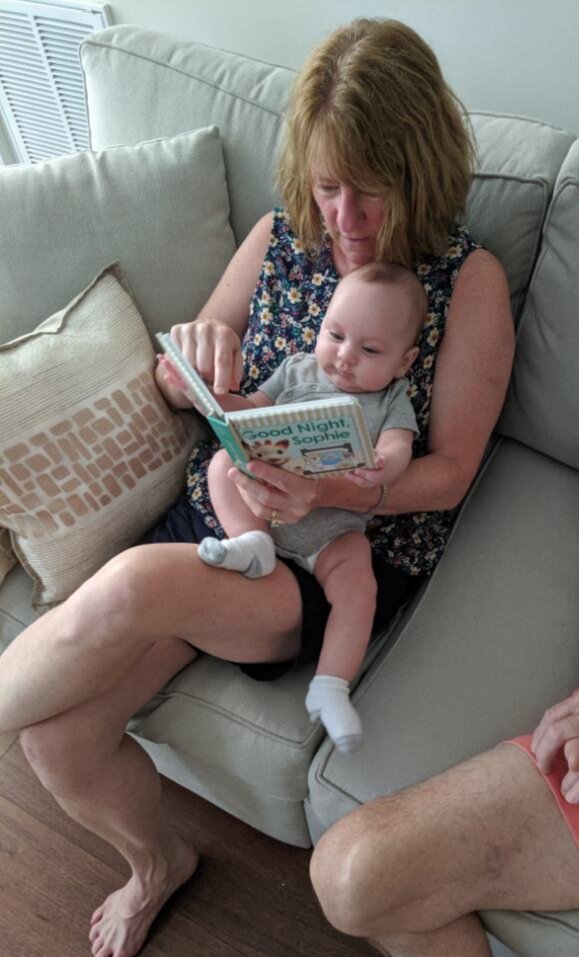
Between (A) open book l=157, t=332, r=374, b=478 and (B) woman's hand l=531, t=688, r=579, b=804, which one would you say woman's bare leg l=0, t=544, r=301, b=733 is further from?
(B) woman's hand l=531, t=688, r=579, b=804

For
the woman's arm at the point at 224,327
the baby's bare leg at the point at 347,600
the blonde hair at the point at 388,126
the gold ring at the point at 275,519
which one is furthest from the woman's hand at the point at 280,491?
the blonde hair at the point at 388,126

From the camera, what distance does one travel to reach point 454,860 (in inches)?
39.2

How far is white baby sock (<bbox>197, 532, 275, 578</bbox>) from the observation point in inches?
44.1

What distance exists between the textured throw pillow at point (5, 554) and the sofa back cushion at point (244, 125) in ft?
2.41

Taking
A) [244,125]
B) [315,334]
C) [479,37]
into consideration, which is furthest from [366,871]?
[479,37]

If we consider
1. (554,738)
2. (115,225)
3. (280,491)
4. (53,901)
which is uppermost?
(115,225)

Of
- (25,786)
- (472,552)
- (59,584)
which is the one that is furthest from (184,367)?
(25,786)

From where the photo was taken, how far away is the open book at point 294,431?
0.95 meters

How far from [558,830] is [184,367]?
2.49 ft

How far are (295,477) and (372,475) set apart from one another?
108 mm

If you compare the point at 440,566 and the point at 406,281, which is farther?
the point at 440,566

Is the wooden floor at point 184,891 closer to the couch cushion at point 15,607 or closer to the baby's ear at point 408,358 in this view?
the couch cushion at point 15,607

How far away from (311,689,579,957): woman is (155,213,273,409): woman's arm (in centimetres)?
68

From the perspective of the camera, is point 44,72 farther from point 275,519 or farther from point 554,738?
point 554,738
